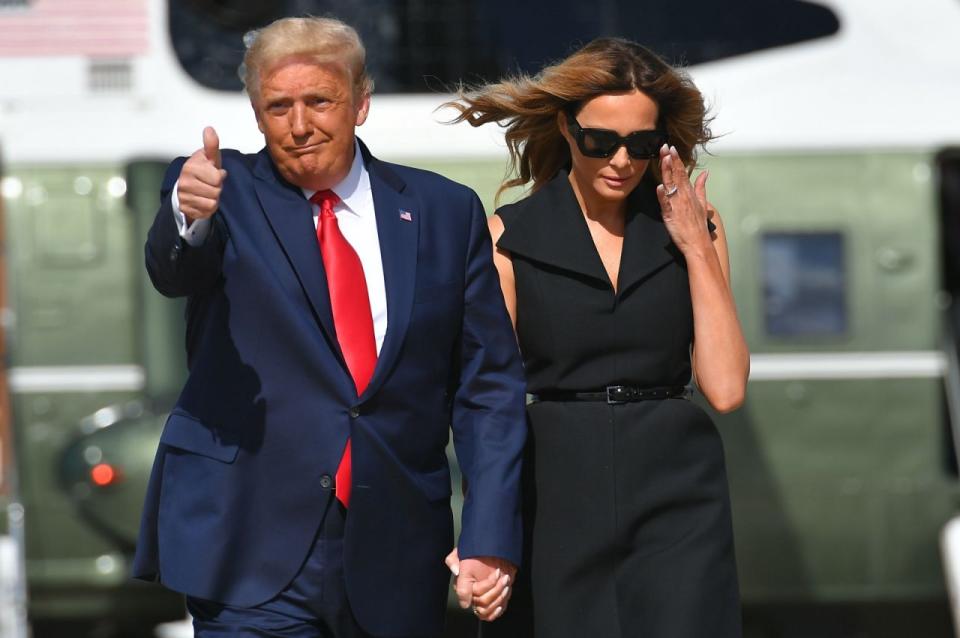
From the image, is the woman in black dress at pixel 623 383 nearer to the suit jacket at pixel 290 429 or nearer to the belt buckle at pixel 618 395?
the belt buckle at pixel 618 395

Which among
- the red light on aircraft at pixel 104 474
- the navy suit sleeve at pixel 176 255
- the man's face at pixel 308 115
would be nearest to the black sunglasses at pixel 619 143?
the man's face at pixel 308 115

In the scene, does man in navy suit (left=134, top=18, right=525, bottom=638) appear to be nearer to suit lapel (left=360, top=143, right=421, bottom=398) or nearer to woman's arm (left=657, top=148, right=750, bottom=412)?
suit lapel (left=360, top=143, right=421, bottom=398)

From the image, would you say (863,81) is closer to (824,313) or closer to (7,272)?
(824,313)

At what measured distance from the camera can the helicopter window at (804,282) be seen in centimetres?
595

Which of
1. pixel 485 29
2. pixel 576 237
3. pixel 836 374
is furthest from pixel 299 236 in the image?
pixel 836 374

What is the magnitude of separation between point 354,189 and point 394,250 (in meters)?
0.16

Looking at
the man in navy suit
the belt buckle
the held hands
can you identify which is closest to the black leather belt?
the belt buckle

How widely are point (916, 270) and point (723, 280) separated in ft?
10.4

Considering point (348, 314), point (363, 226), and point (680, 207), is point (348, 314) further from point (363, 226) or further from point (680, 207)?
point (680, 207)

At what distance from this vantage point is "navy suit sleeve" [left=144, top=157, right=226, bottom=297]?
2.57m

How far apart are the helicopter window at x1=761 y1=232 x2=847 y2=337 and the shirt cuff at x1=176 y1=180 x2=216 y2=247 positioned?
12.3 feet

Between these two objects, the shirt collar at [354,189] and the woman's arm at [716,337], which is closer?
the shirt collar at [354,189]

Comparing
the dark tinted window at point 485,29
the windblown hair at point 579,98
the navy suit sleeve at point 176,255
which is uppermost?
the dark tinted window at point 485,29

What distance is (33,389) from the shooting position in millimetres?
5781
